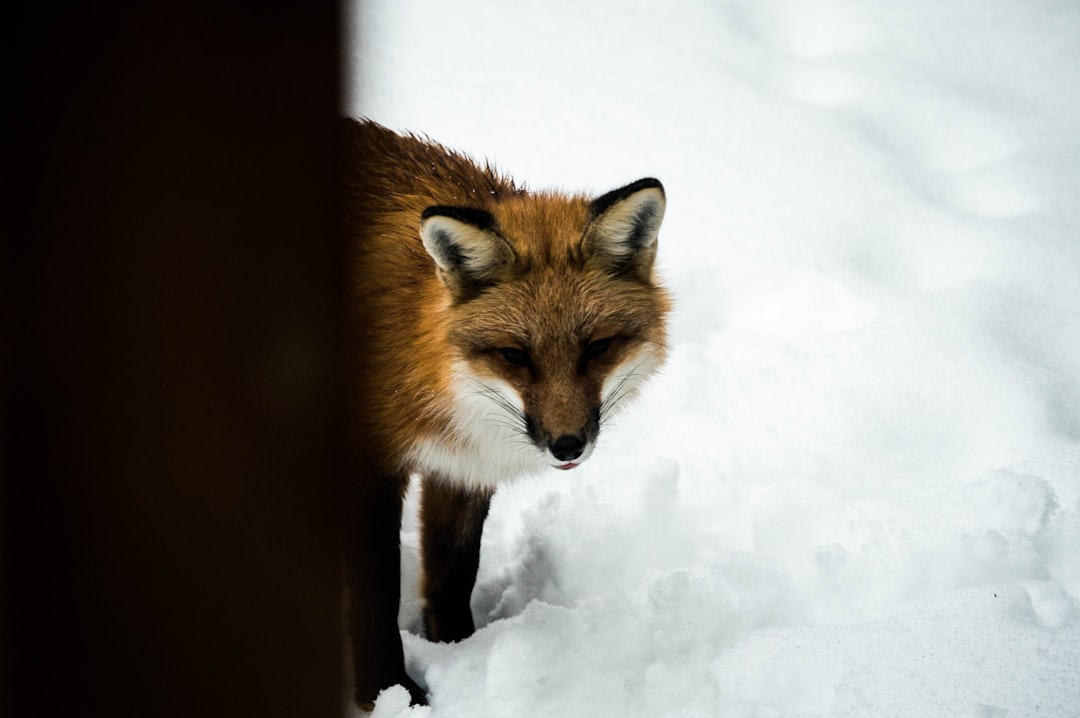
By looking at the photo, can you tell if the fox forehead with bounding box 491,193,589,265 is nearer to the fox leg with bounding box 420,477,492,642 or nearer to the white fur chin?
the white fur chin

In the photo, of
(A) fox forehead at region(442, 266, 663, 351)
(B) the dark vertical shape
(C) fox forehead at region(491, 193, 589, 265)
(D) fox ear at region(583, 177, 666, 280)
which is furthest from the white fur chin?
(B) the dark vertical shape

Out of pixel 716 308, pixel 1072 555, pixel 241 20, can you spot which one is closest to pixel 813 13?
pixel 716 308

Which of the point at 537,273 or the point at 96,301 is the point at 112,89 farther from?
the point at 537,273

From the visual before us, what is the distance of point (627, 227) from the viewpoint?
282 cm

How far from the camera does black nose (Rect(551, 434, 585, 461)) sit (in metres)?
2.50

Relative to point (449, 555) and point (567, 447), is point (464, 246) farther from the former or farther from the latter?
point (449, 555)

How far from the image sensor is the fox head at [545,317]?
8.49 ft

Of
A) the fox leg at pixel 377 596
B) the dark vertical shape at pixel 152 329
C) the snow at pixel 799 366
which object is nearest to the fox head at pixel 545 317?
the fox leg at pixel 377 596

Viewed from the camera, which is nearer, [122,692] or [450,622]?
[122,692]

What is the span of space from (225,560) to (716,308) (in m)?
4.23

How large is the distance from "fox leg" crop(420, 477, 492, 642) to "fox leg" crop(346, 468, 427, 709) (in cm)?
38

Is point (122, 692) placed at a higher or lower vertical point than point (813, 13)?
higher

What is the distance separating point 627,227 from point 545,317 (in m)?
0.41

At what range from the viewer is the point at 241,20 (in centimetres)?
79
